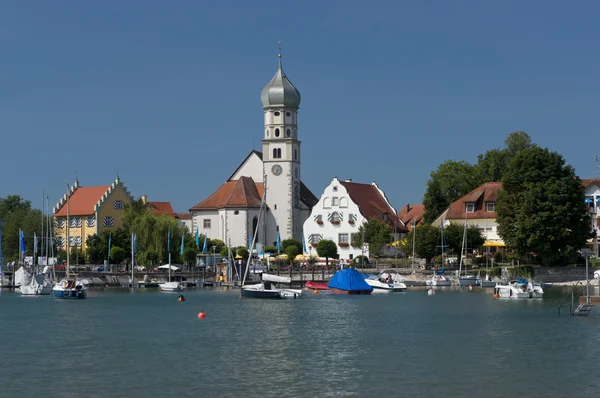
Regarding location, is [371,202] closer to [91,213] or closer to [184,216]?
[91,213]

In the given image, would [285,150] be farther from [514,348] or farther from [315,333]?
[514,348]

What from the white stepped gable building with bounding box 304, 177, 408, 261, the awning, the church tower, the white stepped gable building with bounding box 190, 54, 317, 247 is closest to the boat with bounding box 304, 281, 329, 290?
the awning

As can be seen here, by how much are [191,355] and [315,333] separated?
12.0 m

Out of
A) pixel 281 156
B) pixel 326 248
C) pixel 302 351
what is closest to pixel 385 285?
pixel 326 248

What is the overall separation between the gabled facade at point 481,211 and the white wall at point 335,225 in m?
16.8

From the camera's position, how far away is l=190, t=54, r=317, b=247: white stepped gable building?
141 metres

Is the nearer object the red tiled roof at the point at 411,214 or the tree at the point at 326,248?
the tree at the point at 326,248

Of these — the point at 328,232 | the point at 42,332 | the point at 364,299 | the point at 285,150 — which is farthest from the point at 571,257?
the point at 42,332

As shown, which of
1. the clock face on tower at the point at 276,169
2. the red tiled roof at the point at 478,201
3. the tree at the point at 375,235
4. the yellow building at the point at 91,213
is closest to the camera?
the red tiled roof at the point at 478,201

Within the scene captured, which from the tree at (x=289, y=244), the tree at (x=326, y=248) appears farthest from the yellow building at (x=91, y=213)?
the tree at (x=326, y=248)

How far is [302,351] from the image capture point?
48.8 meters

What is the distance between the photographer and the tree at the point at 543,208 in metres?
96.1

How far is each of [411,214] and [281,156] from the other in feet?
87.1

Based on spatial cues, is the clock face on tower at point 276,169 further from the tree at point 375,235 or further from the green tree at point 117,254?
the green tree at point 117,254
